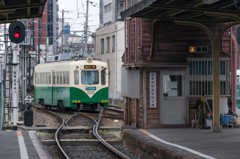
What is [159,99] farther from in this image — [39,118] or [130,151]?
[39,118]

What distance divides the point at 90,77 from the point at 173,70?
10.1 m

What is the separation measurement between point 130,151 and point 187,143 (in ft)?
7.03

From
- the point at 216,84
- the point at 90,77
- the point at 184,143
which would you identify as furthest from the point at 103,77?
the point at 184,143

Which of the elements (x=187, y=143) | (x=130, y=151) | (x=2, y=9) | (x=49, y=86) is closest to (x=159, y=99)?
(x=130, y=151)

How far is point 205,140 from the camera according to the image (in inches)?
392

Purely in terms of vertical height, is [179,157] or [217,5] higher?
[217,5]

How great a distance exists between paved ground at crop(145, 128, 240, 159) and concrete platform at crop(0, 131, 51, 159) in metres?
2.60

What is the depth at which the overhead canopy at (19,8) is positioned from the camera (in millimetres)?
9055

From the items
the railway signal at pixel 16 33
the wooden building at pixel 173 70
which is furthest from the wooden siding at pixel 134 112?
the railway signal at pixel 16 33

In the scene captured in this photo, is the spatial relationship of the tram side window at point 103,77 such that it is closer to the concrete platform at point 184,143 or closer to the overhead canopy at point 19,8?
the concrete platform at point 184,143

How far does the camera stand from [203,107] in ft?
41.8

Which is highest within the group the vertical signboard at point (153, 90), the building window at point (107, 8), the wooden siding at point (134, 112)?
the building window at point (107, 8)

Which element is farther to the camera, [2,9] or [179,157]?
[2,9]

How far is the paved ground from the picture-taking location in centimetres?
812
